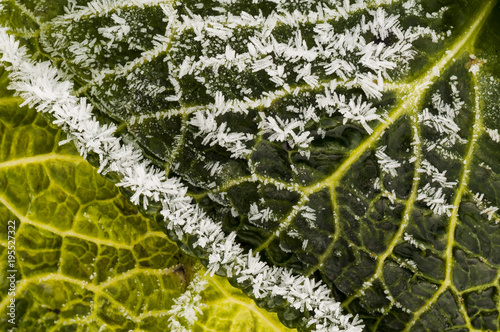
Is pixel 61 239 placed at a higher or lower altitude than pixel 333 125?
lower

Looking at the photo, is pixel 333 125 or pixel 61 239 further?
pixel 61 239

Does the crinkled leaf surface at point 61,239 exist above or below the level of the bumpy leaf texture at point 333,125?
below

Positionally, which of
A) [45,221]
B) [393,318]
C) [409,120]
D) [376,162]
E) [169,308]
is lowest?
[169,308]

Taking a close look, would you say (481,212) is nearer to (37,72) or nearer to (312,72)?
(312,72)

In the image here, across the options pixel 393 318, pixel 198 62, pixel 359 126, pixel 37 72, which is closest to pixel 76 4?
pixel 37 72
